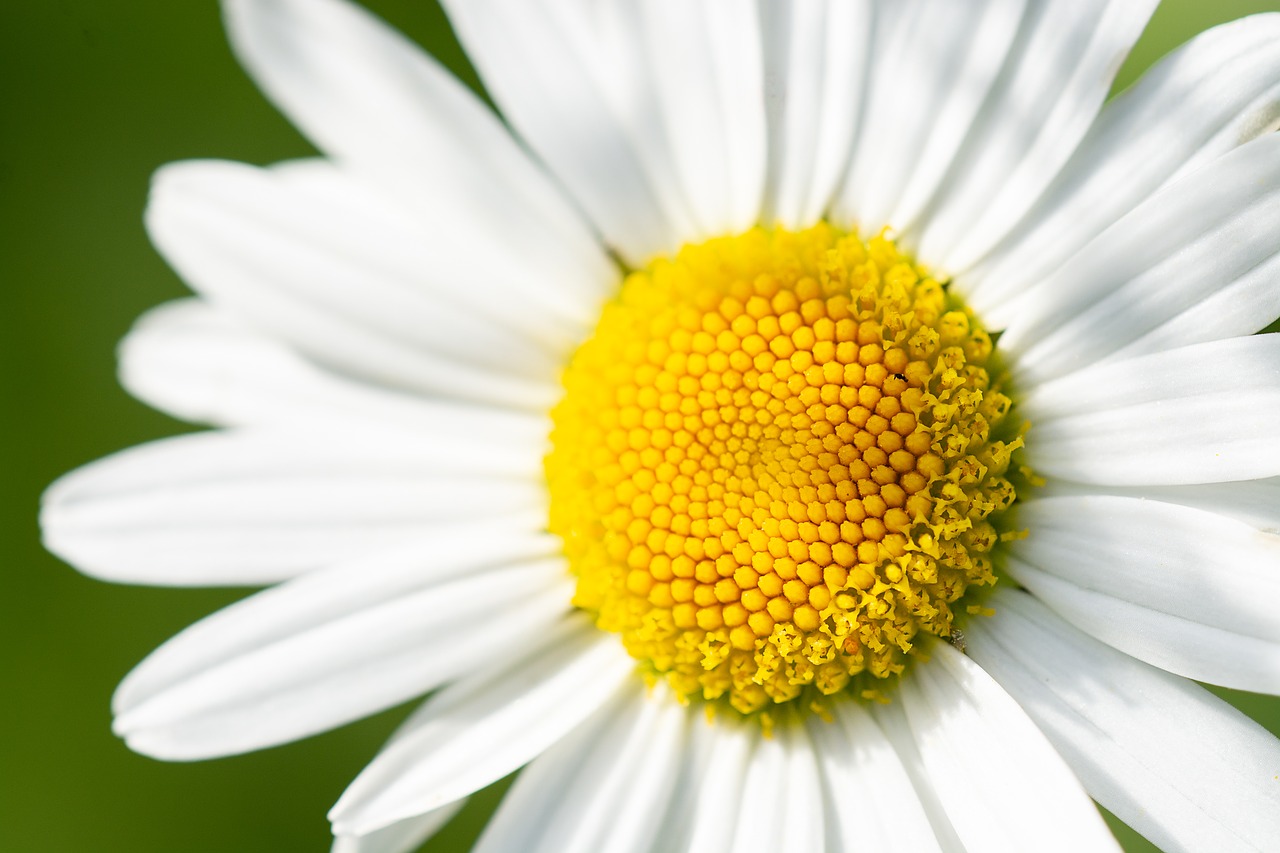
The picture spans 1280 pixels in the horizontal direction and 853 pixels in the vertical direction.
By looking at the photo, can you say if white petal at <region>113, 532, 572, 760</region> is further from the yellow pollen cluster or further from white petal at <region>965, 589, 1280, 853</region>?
white petal at <region>965, 589, 1280, 853</region>

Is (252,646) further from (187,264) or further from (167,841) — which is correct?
(167,841)

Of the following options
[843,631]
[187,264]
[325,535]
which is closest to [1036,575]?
[843,631]

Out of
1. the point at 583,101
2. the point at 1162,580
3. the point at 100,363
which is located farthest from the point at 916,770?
the point at 100,363

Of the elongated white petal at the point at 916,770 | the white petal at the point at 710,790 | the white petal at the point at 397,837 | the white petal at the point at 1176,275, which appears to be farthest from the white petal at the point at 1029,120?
the white petal at the point at 397,837

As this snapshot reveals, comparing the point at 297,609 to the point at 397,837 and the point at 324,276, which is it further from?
the point at 324,276

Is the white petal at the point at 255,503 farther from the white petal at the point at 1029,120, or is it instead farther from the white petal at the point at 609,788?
the white petal at the point at 1029,120

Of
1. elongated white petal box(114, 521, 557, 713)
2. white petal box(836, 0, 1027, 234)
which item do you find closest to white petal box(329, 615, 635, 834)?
elongated white petal box(114, 521, 557, 713)
